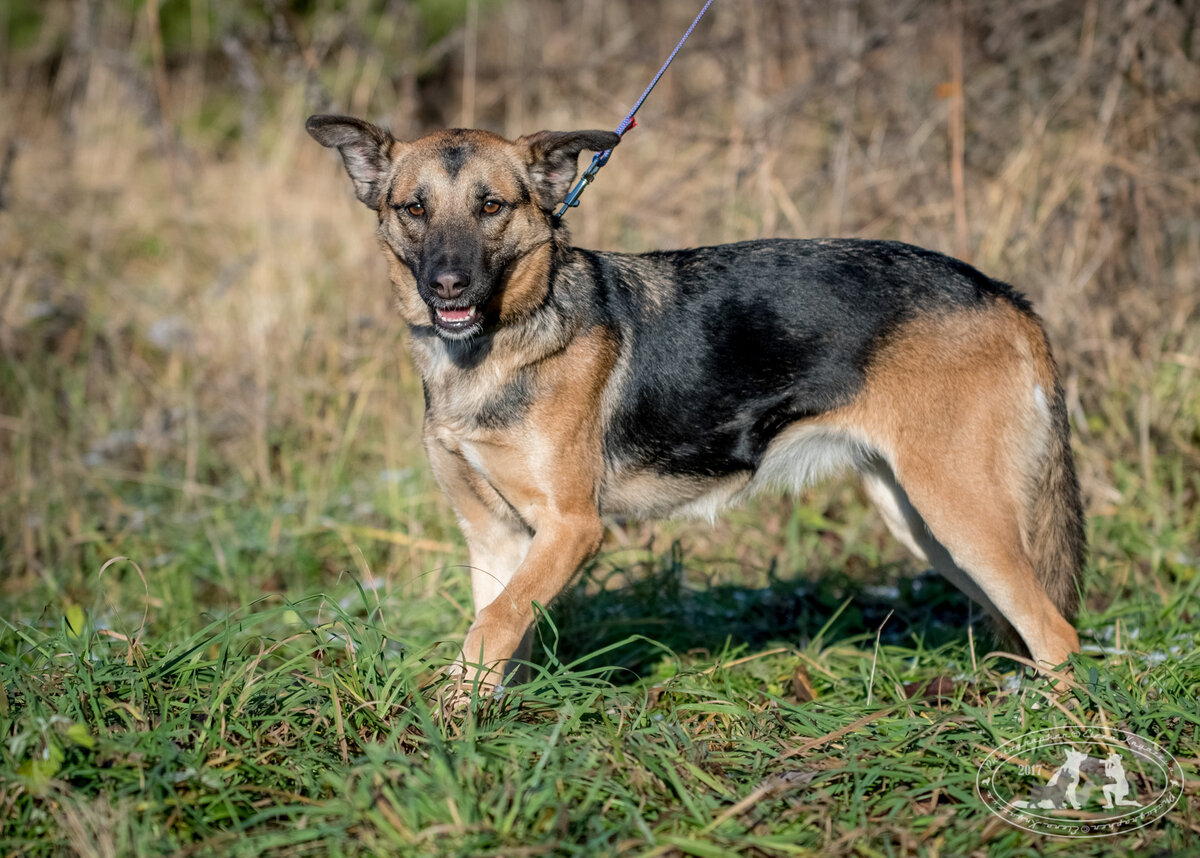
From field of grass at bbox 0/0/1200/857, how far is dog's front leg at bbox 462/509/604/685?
0.17 m

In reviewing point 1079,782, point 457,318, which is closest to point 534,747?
point 457,318

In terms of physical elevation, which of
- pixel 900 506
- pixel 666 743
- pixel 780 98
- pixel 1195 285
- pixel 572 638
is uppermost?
pixel 780 98

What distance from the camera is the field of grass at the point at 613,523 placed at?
2.65 meters

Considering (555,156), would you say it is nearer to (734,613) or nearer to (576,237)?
(734,613)

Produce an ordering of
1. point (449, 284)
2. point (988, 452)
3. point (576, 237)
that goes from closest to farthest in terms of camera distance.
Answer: point (449, 284) < point (988, 452) < point (576, 237)

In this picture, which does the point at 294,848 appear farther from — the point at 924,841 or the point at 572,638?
the point at 572,638

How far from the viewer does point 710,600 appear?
4.66 metres

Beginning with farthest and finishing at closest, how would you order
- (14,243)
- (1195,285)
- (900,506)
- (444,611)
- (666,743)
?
(14,243) → (1195,285) → (444,611) → (900,506) → (666,743)

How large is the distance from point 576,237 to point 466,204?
3140mm

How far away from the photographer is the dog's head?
11.3 feet

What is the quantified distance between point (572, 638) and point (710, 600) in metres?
0.69

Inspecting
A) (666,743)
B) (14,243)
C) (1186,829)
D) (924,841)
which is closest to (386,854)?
(666,743)

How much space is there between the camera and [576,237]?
6.63 metres

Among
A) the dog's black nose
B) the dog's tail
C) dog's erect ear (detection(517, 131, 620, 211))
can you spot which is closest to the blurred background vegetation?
the dog's tail
